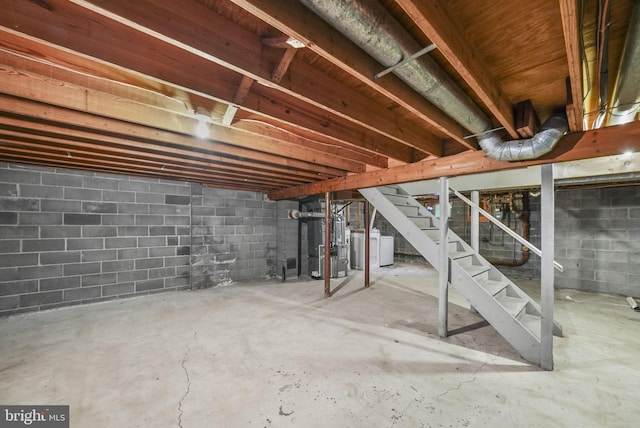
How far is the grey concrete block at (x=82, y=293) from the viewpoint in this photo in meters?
3.43

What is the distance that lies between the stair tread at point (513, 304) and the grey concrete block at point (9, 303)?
565 cm

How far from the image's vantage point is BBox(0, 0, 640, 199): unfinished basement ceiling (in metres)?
0.95

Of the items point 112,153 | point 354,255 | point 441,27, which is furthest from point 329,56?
point 354,255

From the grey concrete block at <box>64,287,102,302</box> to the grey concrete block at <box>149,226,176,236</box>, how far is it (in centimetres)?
102

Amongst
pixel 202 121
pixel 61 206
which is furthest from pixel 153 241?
pixel 202 121

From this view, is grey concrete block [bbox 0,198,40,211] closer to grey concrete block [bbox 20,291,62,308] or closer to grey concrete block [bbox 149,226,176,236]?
grey concrete block [bbox 20,291,62,308]

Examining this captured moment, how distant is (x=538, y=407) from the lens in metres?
1.61

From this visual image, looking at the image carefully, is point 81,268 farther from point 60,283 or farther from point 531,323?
point 531,323

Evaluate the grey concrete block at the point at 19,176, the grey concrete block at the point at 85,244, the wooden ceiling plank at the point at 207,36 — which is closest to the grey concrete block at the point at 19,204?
the grey concrete block at the point at 19,176

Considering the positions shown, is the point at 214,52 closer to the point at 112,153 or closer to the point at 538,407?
the point at 112,153

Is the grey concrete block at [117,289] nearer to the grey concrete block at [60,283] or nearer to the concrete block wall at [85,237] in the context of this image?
the concrete block wall at [85,237]

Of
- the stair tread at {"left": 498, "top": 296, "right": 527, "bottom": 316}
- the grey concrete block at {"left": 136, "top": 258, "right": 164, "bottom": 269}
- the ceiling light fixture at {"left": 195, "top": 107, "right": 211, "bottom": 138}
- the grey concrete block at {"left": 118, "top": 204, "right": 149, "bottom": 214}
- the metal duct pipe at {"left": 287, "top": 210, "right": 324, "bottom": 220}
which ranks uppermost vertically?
the ceiling light fixture at {"left": 195, "top": 107, "right": 211, "bottom": 138}

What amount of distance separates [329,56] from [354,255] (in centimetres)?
574

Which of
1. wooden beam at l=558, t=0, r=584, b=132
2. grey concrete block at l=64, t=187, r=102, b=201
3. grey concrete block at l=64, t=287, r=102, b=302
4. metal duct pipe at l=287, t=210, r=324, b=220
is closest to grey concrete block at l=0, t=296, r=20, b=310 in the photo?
grey concrete block at l=64, t=287, r=102, b=302
